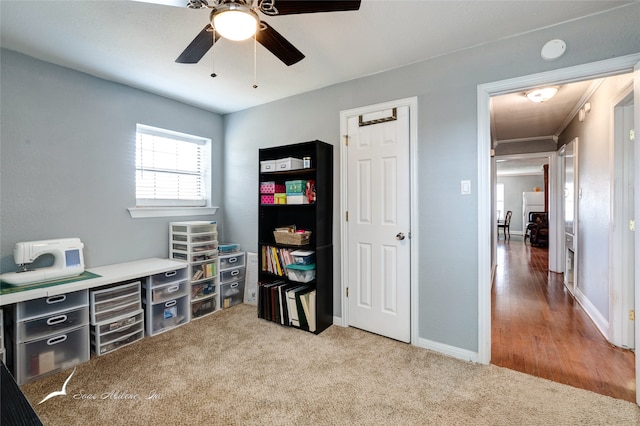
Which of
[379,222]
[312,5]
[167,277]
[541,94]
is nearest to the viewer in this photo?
[312,5]

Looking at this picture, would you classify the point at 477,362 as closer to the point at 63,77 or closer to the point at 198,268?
the point at 198,268

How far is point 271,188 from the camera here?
3.14 meters

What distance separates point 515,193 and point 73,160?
45.1ft

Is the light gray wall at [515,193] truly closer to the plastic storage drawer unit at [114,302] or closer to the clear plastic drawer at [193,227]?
the clear plastic drawer at [193,227]

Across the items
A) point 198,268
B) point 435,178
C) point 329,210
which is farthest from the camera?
point 198,268

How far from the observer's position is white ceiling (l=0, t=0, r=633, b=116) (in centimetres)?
186

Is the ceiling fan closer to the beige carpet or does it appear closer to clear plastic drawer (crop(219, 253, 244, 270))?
the beige carpet

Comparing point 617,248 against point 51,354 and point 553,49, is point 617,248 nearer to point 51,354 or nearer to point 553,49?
point 553,49

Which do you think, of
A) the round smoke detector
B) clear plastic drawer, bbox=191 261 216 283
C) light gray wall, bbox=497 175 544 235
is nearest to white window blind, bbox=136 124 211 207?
clear plastic drawer, bbox=191 261 216 283

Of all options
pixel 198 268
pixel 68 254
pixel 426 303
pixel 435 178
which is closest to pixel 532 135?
pixel 435 178

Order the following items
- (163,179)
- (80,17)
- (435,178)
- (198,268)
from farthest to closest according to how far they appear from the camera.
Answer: (163,179) < (198,268) < (435,178) < (80,17)

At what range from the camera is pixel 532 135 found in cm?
536

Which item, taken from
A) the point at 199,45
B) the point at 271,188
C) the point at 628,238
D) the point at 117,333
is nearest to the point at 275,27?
the point at 199,45

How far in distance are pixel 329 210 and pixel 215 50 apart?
1.67m
